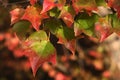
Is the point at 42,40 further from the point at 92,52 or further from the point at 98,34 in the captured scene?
the point at 92,52

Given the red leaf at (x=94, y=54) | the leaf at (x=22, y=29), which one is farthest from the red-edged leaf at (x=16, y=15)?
the red leaf at (x=94, y=54)

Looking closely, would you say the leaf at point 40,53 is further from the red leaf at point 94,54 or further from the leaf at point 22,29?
the red leaf at point 94,54

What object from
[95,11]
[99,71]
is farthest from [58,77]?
[95,11]

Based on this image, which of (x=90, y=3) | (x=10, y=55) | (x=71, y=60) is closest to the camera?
(x=90, y=3)

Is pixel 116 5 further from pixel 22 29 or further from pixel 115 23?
pixel 22 29

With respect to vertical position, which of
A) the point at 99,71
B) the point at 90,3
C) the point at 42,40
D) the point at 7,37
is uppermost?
the point at 90,3

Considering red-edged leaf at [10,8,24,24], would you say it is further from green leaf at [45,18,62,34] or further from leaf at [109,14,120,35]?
leaf at [109,14,120,35]
